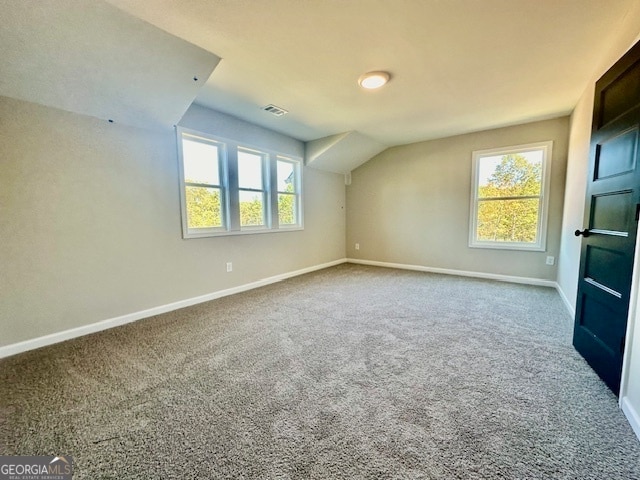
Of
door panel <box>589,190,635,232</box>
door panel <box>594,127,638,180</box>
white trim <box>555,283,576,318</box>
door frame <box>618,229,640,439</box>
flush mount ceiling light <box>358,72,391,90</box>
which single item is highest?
flush mount ceiling light <box>358,72,391,90</box>

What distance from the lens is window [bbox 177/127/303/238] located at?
125 inches

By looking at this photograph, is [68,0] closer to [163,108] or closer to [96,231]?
[163,108]

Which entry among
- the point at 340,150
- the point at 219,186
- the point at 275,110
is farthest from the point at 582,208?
the point at 219,186

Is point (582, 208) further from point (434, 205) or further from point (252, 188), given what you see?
point (252, 188)

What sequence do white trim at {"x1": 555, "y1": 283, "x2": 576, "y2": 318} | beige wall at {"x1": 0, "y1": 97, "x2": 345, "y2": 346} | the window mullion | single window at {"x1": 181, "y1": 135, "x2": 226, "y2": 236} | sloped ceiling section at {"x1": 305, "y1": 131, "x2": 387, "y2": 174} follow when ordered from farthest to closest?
1. sloped ceiling section at {"x1": 305, "y1": 131, "x2": 387, "y2": 174}
2. the window mullion
3. single window at {"x1": 181, "y1": 135, "x2": 226, "y2": 236}
4. white trim at {"x1": 555, "y1": 283, "x2": 576, "y2": 318}
5. beige wall at {"x1": 0, "y1": 97, "x2": 345, "y2": 346}

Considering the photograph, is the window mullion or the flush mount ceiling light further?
the window mullion

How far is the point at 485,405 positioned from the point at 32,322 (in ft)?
11.4

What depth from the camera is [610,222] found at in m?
1.69

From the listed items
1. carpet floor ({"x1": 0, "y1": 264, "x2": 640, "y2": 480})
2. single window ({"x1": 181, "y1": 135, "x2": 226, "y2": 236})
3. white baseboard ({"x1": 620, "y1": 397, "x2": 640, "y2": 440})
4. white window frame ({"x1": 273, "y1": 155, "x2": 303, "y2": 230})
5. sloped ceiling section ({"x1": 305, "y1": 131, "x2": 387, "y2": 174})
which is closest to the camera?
carpet floor ({"x1": 0, "y1": 264, "x2": 640, "y2": 480})

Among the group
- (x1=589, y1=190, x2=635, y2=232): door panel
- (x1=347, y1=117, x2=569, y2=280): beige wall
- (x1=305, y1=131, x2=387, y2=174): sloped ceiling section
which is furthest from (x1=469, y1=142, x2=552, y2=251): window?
(x1=589, y1=190, x2=635, y2=232): door panel

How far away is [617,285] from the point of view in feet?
5.22

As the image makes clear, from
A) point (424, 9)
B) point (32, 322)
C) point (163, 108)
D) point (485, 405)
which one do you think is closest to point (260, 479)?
point (485, 405)

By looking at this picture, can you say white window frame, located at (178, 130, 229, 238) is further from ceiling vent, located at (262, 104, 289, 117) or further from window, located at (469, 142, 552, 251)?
window, located at (469, 142, 552, 251)

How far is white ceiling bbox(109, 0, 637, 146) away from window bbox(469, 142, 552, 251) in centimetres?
70
